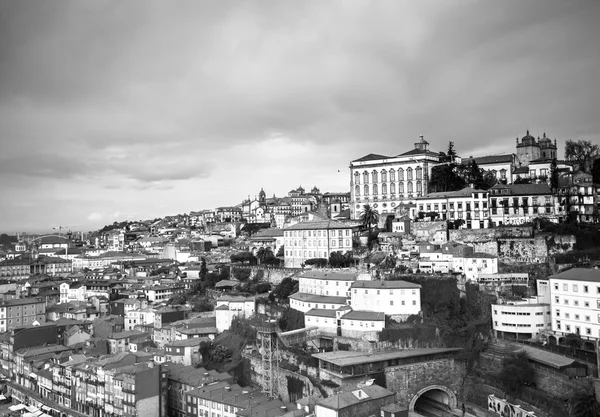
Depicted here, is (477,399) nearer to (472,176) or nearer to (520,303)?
(520,303)

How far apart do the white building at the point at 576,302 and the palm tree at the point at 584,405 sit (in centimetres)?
594

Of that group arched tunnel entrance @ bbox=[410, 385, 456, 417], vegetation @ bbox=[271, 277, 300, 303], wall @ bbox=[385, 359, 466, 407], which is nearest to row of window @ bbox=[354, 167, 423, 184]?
vegetation @ bbox=[271, 277, 300, 303]

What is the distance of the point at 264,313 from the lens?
149 feet

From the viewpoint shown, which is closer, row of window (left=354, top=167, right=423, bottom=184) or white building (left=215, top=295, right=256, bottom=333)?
white building (left=215, top=295, right=256, bottom=333)

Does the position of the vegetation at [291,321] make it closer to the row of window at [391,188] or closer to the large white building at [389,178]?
the large white building at [389,178]

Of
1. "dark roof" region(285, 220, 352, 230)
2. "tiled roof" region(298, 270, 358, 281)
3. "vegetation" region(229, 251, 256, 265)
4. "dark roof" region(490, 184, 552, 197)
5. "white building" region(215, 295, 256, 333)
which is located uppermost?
"dark roof" region(490, 184, 552, 197)

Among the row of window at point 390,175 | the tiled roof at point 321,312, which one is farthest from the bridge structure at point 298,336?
the row of window at point 390,175

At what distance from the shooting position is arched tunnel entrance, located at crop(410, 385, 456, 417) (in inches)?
1373

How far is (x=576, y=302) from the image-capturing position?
33625 millimetres

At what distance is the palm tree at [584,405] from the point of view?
26844 mm

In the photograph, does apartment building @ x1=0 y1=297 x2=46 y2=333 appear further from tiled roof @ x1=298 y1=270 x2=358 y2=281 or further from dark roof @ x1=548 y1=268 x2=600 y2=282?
dark roof @ x1=548 y1=268 x2=600 y2=282

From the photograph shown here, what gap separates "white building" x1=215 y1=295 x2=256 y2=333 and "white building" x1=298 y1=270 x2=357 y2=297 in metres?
4.42

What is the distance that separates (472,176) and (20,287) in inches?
2223

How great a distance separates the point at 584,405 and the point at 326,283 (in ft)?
68.6
